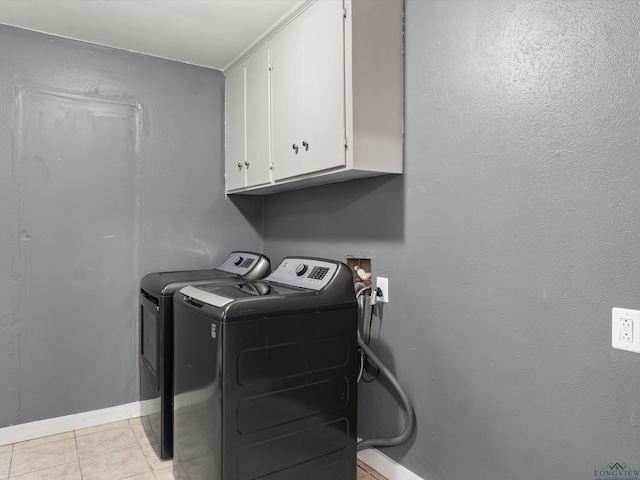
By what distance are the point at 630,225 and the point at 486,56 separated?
80cm

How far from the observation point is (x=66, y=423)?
2510 millimetres

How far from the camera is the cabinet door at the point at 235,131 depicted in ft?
9.04

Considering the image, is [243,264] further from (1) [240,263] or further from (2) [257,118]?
(2) [257,118]

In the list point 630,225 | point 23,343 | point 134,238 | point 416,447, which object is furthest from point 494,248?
point 23,343

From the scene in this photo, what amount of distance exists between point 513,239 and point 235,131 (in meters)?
1.97

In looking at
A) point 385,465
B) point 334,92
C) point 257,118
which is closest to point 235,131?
point 257,118

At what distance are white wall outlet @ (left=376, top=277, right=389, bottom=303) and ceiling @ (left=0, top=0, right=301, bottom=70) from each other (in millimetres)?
1451

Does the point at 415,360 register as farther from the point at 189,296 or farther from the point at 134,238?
the point at 134,238

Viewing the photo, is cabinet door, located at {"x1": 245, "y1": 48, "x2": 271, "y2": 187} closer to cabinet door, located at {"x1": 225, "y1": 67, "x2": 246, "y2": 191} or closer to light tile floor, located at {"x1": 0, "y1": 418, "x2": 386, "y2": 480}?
cabinet door, located at {"x1": 225, "y1": 67, "x2": 246, "y2": 191}

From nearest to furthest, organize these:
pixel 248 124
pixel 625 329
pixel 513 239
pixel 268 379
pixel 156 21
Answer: pixel 625 329 → pixel 513 239 → pixel 268 379 → pixel 156 21 → pixel 248 124

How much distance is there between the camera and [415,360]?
6.20ft

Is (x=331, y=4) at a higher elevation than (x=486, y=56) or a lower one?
higher

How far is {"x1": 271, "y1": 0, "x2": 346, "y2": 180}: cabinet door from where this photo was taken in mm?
1838

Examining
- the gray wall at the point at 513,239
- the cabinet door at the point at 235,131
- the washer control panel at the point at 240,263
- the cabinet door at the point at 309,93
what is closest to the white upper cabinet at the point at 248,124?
the cabinet door at the point at 235,131
